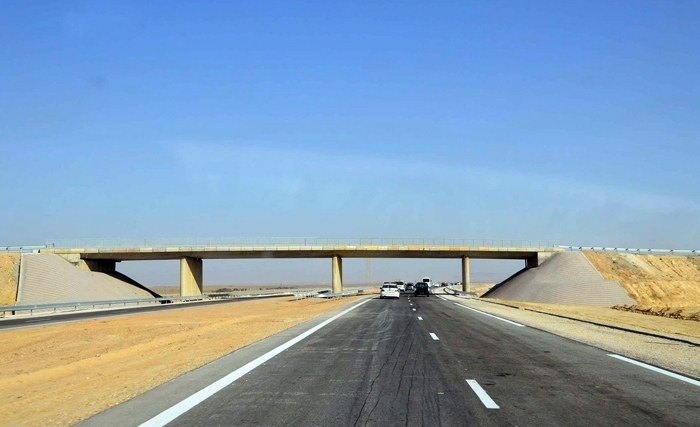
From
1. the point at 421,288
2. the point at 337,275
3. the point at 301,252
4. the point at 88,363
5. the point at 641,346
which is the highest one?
the point at 301,252

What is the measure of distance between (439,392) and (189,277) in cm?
7167

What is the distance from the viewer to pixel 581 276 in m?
67.2

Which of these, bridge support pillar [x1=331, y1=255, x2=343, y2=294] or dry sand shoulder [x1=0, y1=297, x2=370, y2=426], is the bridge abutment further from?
dry sand shoulder [x1=0, y1=297, x2=370, y2=426]

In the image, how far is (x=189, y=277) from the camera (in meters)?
77.9

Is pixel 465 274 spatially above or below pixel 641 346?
above

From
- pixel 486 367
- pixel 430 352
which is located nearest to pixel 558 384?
pixel 486 367

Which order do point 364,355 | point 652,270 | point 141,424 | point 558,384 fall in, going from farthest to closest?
point 652,270 < point 364,355 < point 558,384 < point 141,424

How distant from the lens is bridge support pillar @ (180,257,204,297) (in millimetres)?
76312

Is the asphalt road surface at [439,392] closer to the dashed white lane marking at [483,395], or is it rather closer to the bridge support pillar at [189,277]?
the dashed white lane marking at [483,395]

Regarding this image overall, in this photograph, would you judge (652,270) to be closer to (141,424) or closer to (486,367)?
(486,367)

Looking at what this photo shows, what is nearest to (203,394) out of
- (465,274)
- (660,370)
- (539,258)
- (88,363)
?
(88,363)

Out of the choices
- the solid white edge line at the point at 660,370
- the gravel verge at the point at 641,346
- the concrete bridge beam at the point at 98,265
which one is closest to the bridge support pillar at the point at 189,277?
the concrete bridge beam at the point at 98,265

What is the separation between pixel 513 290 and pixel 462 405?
2521 inches

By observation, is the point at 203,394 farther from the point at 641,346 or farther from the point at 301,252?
the point at 301,252
